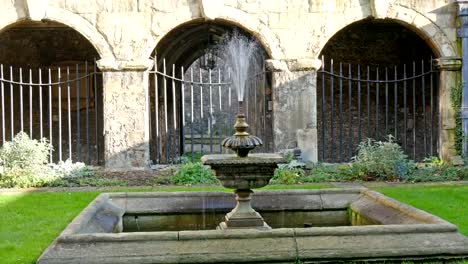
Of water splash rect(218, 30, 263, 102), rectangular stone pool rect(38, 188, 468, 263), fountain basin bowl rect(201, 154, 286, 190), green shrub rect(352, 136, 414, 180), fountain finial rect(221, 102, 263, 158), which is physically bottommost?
rectangular stone pool rect(38, 188, 468, 263)

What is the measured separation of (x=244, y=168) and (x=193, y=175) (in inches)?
169

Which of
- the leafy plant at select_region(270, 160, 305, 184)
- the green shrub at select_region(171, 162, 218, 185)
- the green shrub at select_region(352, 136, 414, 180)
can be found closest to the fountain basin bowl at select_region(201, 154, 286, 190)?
the leafy plant at select_region(270, 160, 305, 184)

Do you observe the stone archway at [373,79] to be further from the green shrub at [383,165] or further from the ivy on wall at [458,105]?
the green shrub at [383,165]

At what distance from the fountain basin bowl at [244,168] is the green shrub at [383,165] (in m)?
4.57

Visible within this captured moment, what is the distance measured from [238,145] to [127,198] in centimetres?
164

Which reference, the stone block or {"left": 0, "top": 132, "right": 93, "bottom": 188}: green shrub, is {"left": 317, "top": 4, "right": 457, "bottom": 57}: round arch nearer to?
the stone block

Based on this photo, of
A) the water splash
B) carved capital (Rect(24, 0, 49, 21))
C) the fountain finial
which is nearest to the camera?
the fountain finial

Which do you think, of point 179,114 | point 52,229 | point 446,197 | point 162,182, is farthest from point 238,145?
point 179,114

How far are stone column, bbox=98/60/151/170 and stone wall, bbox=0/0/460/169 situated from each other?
0.6 inches

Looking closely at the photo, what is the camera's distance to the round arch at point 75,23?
33.7 ft

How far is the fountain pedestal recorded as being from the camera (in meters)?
5.00

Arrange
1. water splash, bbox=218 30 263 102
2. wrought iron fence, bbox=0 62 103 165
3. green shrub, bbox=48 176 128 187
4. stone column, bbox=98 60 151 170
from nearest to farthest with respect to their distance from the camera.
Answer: green shrub, bbox=48 176 128 187
stone column, bbox=98 60 151 170
water splash, bbox=218 30 263 102
wrought iron fence, bbox=0 62 103 165

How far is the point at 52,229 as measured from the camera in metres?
5.80

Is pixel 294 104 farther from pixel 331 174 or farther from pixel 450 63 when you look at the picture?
pixel 450 63
